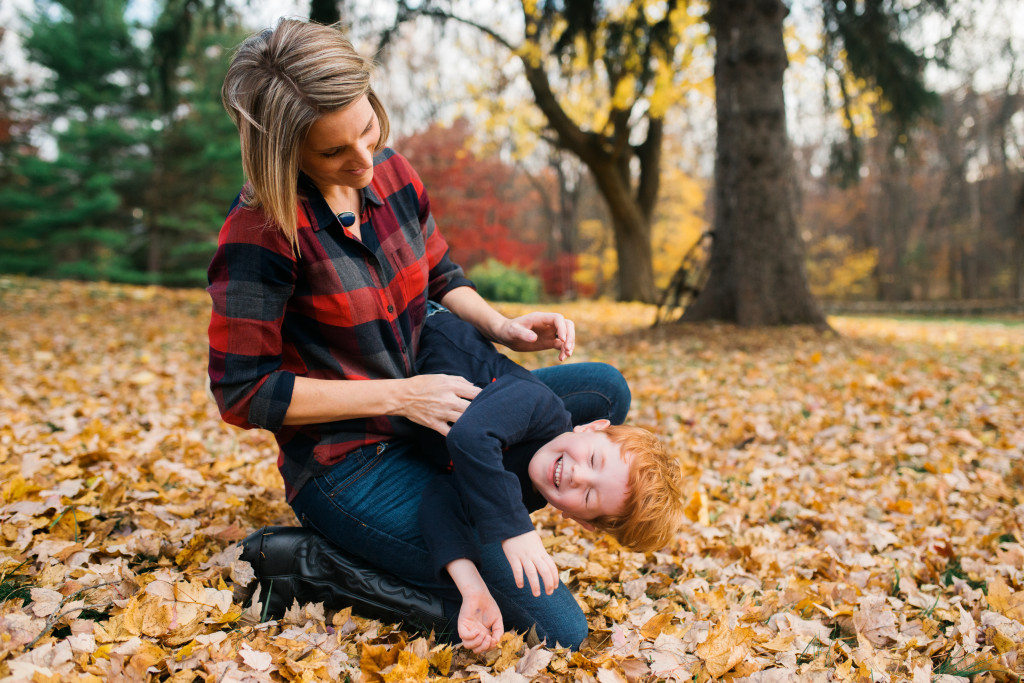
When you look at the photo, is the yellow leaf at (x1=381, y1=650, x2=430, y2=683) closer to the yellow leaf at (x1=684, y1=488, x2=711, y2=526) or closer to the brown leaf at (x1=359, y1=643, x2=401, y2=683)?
the brown leaf at (x1=359, y1=643, x2=401, y2=683)

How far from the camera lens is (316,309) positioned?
1659mm

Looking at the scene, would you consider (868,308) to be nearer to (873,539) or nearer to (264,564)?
(873,539)

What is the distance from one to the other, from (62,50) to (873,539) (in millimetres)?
20211

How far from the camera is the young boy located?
1495 millimetres

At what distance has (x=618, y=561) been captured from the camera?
219 cm

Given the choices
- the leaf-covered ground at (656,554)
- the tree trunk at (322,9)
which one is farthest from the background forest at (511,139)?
the leaf-covered ground at (656,554)

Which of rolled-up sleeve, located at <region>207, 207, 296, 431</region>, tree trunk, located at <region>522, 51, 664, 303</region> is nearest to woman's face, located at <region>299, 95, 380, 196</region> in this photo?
rolled-up sleeve, located at <region>207, 207, 296, 431</region>

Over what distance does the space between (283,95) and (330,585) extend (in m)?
1.28

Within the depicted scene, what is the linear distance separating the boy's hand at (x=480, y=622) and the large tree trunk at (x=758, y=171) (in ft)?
18.4

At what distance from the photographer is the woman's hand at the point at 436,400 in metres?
1.62

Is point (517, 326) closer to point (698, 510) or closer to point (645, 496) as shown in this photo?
point (645, 496)

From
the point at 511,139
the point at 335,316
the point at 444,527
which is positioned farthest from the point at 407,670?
the point at 511,139

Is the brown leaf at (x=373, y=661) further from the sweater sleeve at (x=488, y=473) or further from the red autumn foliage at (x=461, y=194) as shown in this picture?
the red autumn foliage at (x=461, y=194)

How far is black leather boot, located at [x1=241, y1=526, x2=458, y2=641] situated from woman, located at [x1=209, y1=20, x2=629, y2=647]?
4 cm
